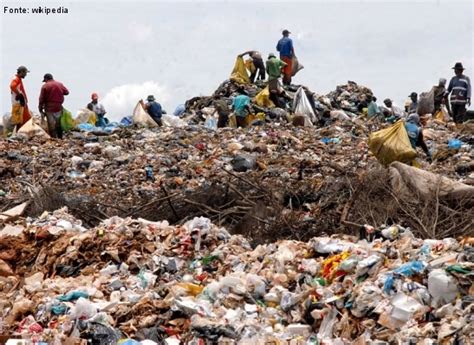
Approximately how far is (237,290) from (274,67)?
10253 mm

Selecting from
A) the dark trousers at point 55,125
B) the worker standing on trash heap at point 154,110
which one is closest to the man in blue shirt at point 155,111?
the worker standing on trash heap at point 154,110

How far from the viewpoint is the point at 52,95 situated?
1249 cm

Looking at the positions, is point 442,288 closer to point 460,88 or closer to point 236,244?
point 236,244

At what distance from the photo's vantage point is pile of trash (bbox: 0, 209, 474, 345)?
482 cm

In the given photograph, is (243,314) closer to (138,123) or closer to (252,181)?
(252,181)

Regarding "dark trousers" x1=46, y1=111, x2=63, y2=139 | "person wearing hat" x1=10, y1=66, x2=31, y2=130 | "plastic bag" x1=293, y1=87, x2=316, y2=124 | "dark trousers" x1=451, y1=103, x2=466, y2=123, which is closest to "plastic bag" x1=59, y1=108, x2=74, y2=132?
"dark trousers" x1=46, y1=111, x2=63, y2=139

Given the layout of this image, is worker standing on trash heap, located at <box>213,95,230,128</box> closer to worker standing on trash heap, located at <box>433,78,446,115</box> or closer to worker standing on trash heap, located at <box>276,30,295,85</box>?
worker standing on trash heap, located at <box>276,30,295,85</box>

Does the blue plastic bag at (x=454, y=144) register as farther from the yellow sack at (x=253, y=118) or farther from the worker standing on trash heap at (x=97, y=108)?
the worker standing on trash heap at (x=97, y=108)

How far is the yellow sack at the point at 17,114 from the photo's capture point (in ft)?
44.1

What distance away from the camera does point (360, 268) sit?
5352 millimetres

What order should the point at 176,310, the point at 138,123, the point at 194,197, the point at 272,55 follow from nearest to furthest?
the point at 176,310, the point at 194,197, the point at 138,123, the point at 272,55

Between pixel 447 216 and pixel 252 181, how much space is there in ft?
7.33

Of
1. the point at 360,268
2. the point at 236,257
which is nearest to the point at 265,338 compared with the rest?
the point at 360,268

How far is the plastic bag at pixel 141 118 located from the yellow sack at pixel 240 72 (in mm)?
2554
